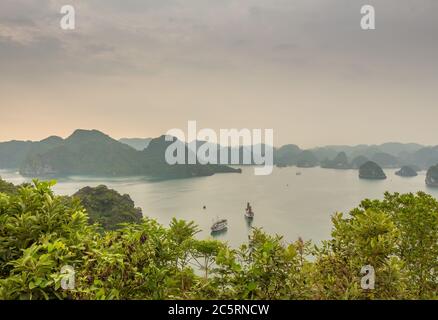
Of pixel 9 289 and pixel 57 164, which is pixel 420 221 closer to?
pixel 9 289

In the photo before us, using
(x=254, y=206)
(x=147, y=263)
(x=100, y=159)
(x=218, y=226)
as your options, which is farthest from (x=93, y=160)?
(x=147, y=263)

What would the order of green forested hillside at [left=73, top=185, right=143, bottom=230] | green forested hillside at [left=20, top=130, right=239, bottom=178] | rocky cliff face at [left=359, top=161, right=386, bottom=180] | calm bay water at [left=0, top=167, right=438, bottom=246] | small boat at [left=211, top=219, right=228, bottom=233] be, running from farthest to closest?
green forested hillside at [left=20, top=130, right=239, bottom=178], rocky cliff face at [left=359, top=161, right=386, bottom=180], calm bay water at [left=0, top=167, right=438, bottom=246], small boat at [left=211, top=219, right=228, bottom=233], green forested hillside at [left=73, top=185, right=143, bottom=230]

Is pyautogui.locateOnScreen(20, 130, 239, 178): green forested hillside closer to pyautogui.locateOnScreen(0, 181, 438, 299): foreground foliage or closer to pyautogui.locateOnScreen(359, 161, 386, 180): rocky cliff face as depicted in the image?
pyautogui.locateOnScreen(359, 161, 386, 180): rocky cliff face

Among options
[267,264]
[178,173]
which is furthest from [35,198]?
[178,173]

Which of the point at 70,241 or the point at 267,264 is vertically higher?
the point at 70,241

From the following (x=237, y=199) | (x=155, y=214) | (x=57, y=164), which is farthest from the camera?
(x=57, y=164)

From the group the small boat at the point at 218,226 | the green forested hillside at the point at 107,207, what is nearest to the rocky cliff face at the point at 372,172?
the small boat at the point at 218,226

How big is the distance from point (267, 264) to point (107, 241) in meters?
1.94

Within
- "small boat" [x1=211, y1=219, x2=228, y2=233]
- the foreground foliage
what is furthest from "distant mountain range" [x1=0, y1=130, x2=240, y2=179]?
the foreground foliage

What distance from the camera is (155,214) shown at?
59.1 metres

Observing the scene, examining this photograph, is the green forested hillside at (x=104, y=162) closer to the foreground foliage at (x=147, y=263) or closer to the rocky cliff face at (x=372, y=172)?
the rocky cliff face at (x=372, y=172)

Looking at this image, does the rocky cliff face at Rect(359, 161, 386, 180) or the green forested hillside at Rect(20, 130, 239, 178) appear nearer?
the rocky cliff face at Rect(359, 161, 386, 180)

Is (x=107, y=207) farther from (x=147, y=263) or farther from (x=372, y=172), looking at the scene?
(x=372, y=172)

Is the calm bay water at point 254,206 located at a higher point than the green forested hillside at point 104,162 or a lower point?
lower
